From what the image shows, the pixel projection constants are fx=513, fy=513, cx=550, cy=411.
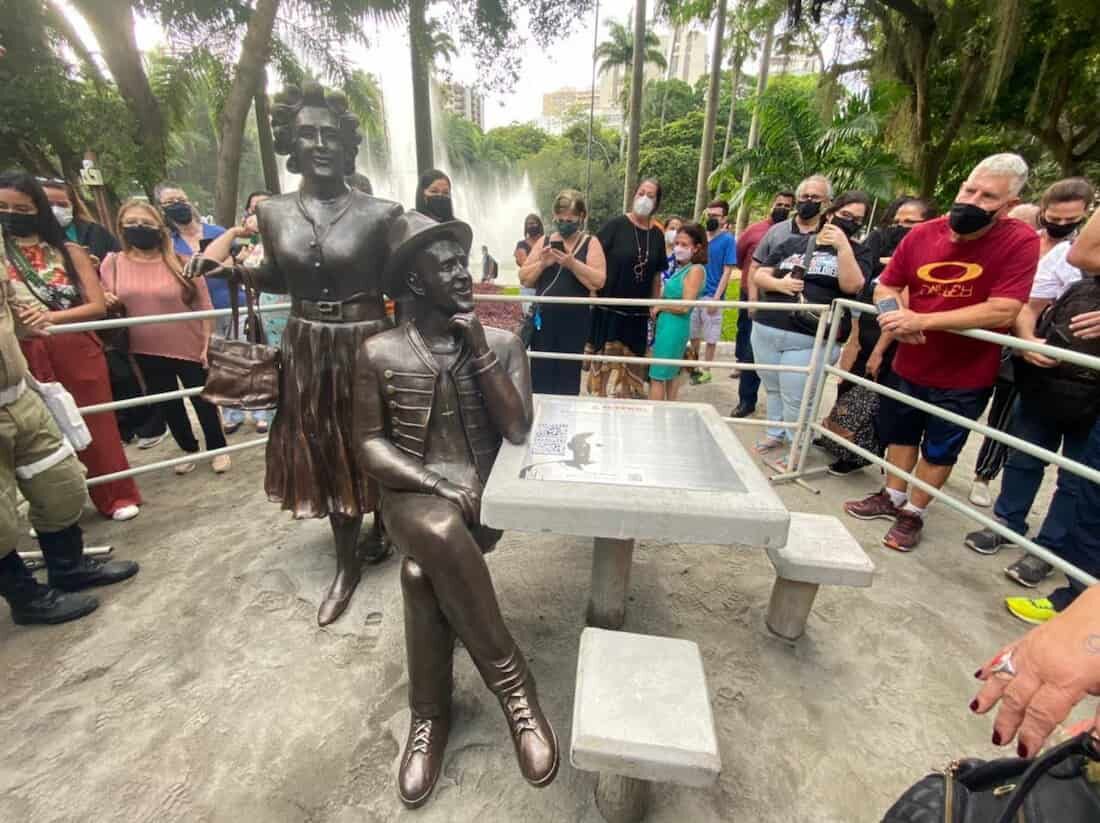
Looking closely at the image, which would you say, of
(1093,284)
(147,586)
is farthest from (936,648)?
Answer: (147,586)

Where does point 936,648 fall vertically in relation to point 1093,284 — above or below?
below

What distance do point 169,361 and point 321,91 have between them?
2456 millimetres

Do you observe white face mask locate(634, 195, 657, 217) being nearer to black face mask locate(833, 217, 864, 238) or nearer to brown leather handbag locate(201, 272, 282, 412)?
black face mask locate(833, 217, 864, 238)

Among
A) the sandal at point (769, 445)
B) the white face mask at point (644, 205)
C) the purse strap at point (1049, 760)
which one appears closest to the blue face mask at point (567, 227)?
the white face mask at point (644, 205)

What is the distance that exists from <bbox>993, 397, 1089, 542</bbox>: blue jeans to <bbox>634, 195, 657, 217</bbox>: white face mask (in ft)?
8.35

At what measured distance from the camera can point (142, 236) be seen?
3.17m

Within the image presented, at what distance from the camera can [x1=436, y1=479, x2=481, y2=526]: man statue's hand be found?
1611mm

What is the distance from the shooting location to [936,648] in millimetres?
2195

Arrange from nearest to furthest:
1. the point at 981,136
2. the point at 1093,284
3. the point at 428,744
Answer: the point at 428,744, the point at 1093,284, the point at 981,136

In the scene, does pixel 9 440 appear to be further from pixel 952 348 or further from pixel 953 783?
pixel 952 348

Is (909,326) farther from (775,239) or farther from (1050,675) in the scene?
(1050,675)

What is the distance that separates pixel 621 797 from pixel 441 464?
3.67 feet

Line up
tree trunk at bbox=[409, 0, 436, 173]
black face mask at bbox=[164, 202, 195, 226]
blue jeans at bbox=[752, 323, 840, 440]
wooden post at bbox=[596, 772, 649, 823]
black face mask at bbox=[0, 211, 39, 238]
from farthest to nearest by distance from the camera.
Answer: tree trunk at bbox=[409, 0, 436, 173], black face mask at bbox=[164, 202, 195, 226], blue jeans at bbox=[752, 323, 840, 440], black face mask at bbox=[0, 211, 39, 238], wooden post at bbox=[596, 772, 649, 823]

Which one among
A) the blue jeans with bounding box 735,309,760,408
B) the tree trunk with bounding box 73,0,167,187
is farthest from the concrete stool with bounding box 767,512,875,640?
the tree trunk with bounding box 73,0,167,187
